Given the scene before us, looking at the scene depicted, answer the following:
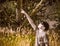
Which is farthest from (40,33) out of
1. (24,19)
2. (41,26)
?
(24,19)

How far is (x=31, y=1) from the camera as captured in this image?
103 inches

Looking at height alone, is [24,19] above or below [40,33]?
above

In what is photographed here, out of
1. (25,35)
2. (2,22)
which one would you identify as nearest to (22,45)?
(25,35)

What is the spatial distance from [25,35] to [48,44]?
0.71 feet

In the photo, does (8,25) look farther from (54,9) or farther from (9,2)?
(54,9)

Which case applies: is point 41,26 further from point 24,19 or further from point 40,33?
point 24,19

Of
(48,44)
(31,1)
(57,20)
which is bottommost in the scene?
(48,44)

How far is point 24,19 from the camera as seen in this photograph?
260 cm

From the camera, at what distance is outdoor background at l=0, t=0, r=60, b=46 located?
258 cm

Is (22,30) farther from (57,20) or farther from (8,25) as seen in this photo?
(57,20)

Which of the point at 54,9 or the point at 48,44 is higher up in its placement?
the point at 54,9

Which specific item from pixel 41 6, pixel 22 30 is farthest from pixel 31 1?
pixel 22 30

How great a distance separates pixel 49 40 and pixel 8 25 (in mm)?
386

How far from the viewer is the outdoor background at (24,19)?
2578 millimetres
